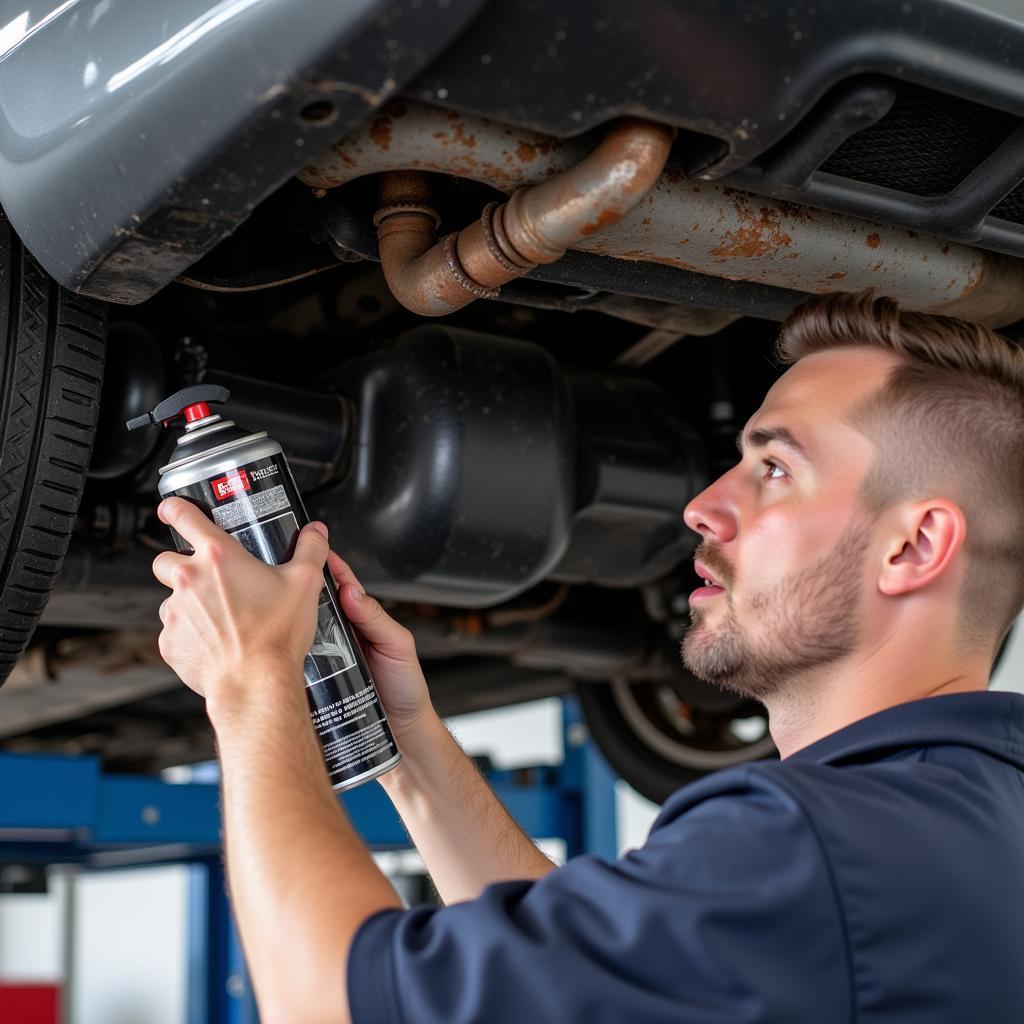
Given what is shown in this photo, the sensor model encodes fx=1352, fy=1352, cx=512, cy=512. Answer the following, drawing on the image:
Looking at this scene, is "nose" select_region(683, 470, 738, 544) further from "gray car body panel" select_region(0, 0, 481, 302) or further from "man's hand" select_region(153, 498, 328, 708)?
"gray car body panel" select_region(0, 0, 481, 302)

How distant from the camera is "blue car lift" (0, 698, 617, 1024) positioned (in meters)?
2.91

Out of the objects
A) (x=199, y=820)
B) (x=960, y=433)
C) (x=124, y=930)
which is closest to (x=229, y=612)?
(x=960, y=433)

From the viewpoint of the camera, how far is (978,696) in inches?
36.5

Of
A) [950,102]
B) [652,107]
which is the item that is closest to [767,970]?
[652,107]

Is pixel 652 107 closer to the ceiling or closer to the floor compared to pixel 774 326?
closer to the floor

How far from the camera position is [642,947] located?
72 centimetres

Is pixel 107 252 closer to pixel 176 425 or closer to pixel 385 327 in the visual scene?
pixel 176 425

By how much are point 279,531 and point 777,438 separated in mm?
407

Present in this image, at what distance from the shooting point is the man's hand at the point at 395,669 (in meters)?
1.13

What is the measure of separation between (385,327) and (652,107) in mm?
733

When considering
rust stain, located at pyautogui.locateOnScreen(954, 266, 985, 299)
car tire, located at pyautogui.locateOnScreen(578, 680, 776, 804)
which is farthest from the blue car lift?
rust stain, located at pyautogui.locateOnScreen(954, 266, 985, 299)

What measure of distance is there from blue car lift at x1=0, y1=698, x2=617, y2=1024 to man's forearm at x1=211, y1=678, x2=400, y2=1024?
86.3 inches

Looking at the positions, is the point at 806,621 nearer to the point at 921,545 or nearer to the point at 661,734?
the point at 921,545

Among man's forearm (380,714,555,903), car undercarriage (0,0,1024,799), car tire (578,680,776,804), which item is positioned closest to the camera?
car undercarriage (0,0,1024,799)
